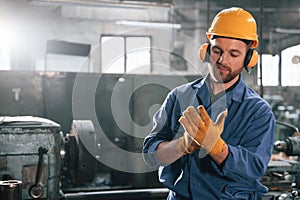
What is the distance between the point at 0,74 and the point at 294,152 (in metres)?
2.52

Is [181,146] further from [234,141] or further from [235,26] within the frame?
[235,26]

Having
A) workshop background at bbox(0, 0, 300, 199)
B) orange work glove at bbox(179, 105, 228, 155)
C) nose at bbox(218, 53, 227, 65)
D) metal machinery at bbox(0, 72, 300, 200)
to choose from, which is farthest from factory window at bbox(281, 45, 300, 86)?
orange work glove at bbox(179, 105, 228, 155)

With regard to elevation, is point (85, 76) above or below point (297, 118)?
above

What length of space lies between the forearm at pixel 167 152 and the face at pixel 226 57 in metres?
0.34

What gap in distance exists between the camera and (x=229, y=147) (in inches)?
55.6

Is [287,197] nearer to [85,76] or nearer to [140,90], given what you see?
[140,90]

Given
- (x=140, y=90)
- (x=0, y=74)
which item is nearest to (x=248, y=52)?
(x=140, y=90)

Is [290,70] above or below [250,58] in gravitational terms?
above

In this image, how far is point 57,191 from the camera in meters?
2.13

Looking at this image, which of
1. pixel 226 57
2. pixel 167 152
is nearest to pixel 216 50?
pixel 226 57

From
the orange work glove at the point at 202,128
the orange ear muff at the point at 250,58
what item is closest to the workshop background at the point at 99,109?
the orange work glove at the point at 202,128

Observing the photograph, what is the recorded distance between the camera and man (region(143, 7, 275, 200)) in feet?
4.77

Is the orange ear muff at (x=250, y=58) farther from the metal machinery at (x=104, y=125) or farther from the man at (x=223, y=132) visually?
the metal machinery at (x=104, y=125)

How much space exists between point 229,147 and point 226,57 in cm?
36
